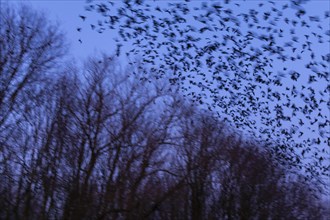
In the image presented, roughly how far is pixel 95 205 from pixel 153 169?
3693 millimetres

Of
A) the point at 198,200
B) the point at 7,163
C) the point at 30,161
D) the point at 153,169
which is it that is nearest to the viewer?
the point at 7,163

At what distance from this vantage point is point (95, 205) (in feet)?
70.9

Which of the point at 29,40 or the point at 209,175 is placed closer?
the point at 29,40

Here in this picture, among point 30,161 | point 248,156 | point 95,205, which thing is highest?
point 248,156

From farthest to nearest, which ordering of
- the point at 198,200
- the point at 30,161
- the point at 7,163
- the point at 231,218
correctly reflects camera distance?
1. the point at 231,218
2. the point at 198,200
3. the point at 30,161
4. the point at 7,163

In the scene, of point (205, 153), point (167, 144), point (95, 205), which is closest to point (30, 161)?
point (95, 205)

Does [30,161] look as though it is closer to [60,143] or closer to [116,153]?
[60,143]

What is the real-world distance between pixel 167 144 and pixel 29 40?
898 centimetres

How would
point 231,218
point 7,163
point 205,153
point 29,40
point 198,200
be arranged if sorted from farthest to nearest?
1. point 231,218
2. point 198,200
3. point 205,153
4. point 29,40
5. point 7,163

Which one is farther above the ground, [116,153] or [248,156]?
[248,156]

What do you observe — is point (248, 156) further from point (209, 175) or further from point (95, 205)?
point (95, 205)

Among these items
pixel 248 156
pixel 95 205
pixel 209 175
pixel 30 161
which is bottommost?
pixel 95 205

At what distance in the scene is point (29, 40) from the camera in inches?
862

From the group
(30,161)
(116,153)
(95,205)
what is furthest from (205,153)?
(30,161)
